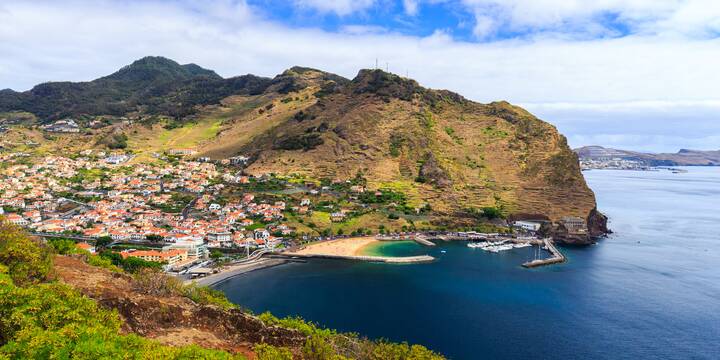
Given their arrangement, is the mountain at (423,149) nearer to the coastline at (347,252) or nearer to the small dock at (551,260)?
the small dock at (551,260)

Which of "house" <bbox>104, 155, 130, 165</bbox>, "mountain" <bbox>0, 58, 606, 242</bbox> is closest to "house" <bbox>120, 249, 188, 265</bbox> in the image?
Answer: "mountain" <bbox>0, 58, 606, 242</bbox>

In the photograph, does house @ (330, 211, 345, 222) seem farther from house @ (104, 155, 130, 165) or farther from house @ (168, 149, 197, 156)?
house @ (168, 149, 197, 156)

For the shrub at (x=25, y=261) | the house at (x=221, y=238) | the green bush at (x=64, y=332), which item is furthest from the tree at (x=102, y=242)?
the green bush at (x=64, y=332)

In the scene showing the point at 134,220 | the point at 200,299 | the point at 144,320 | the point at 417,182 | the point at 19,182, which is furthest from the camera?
the point at 417,182

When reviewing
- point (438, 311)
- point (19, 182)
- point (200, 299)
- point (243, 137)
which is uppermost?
point (243, 137)

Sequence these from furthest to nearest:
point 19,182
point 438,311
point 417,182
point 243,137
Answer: point 243,137 → point 417,182 → point 19,182 → point 438,311

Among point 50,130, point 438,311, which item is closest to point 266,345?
point 438,311

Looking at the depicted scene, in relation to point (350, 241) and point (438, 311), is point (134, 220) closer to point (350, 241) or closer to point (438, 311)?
point (350, 241)

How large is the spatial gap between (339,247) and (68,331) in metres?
67.5

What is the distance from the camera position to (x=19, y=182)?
387 ft

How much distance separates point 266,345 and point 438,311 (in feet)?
107

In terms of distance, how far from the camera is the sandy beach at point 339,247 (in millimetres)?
82938

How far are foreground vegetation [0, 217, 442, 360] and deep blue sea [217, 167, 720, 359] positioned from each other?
18.2 meters

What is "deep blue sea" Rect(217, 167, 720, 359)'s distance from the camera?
1800 inches
